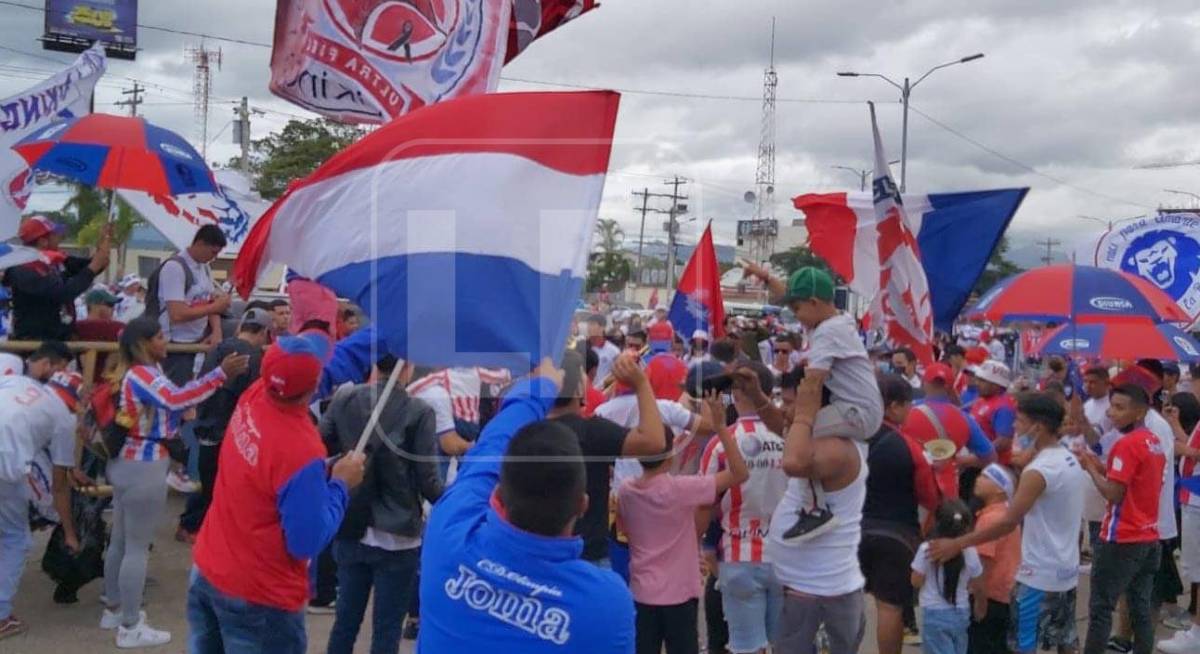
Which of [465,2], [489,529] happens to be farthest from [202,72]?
[489,529]

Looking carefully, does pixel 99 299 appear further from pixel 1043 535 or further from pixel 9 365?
pixel 1043 535

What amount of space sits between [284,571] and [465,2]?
165 inches

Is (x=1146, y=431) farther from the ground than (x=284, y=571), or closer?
farther from the ground

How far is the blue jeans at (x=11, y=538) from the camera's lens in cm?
635

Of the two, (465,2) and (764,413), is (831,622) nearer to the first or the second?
(764,413)

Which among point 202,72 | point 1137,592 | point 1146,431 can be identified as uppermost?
point 202,72

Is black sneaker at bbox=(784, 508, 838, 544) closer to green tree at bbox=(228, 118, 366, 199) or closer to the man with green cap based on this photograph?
the man with green cap

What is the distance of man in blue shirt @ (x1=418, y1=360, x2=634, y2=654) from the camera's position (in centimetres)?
258

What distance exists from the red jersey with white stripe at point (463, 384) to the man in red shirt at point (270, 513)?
6.70ft

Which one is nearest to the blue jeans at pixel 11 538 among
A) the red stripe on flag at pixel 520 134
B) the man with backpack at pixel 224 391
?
the man with backpack at pixel 224 391

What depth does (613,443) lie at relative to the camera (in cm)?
452

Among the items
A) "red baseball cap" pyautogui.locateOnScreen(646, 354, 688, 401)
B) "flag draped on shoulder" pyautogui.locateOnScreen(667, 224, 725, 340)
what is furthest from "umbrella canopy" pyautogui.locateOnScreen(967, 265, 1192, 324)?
"flag draped on shoulder" pyautogui.locateOnScreen(667, 224, 725, 340)

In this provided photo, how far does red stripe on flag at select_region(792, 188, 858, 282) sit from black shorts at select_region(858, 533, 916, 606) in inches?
75.3

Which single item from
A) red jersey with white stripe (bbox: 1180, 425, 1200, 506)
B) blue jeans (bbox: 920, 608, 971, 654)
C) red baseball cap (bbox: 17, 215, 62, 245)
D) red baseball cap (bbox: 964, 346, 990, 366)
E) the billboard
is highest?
the billboard
